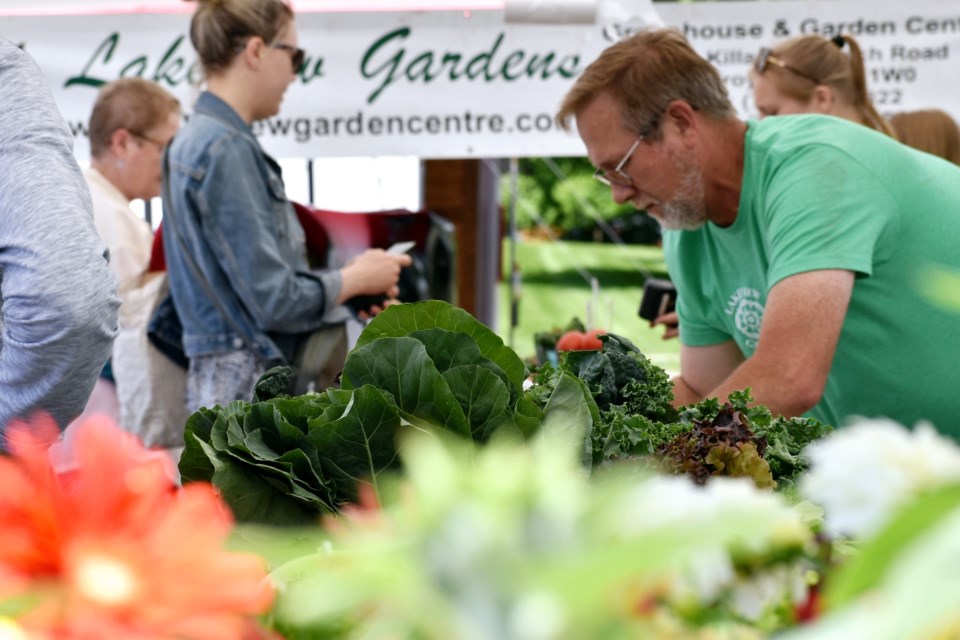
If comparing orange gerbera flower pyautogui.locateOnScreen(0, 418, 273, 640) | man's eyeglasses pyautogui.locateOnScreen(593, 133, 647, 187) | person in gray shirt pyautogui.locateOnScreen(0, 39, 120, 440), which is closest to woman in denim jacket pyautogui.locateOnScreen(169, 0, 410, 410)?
man's eyeglasses pyautogui.locateOnScreen(593, 133, 647, 187)

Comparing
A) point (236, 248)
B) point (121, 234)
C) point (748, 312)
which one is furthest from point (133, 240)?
point (748, 312)

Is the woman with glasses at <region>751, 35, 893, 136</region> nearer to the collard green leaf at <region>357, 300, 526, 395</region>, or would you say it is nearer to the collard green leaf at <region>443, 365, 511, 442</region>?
the collard green leaf at <region>357, 300, 526, 395</region>

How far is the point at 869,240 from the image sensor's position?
68.1 inches

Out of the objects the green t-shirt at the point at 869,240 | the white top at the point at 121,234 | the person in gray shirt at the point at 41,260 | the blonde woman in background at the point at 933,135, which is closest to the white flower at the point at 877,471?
the person in gray shirt at the point at 41,260

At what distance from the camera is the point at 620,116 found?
2.03m

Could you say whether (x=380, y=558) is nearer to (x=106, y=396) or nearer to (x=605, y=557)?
(x=605, y=557)

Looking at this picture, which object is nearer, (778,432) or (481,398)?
(481,398)

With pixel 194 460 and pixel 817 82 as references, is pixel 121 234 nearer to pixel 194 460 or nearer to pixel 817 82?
pixel 817 82

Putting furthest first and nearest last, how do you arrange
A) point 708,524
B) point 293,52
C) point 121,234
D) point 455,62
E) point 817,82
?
point 455,62 < point 121,234 < point 817,82 < point 293,52 < point 708,524

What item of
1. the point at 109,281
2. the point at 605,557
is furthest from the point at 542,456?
the point at 109,281

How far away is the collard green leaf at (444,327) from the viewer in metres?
1.06

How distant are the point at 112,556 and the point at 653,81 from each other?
1736 millimetres

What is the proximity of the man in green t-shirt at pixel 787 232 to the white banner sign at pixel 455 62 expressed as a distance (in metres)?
1.44

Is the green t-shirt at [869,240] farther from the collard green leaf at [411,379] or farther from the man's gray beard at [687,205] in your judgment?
the collard green leaf at [411,379]
